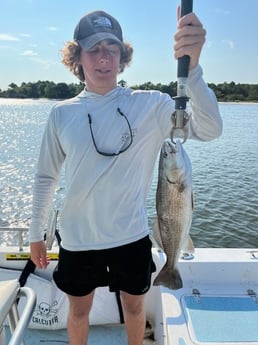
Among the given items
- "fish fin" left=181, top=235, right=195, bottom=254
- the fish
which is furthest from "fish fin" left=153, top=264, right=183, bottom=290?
"fish fin" left=181, top=235, right=195, bottom=254

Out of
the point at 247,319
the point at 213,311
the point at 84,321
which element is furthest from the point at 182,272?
the point at 84,321

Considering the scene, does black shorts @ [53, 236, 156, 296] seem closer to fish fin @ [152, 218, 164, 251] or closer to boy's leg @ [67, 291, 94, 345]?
boy's leg @ [67, 291, 94, 345]

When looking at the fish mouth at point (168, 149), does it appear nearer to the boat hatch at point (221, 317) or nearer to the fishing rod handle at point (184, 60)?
the fishing rod handle at point (184, 60)

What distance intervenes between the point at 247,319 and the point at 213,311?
22 centimetres

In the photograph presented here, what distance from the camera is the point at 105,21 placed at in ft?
6.62

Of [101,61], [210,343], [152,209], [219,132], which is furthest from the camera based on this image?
[152,209]

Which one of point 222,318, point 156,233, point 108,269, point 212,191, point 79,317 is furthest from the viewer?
point 212,191

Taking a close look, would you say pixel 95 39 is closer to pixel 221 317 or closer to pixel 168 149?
pixel 168 149

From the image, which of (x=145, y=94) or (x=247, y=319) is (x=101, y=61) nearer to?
(x=145, y=94)

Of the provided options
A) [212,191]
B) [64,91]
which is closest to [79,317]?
[212,191]

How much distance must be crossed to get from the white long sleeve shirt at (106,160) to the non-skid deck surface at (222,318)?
2.53 feet

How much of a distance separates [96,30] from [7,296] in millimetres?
1367

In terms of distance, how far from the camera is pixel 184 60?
1498mm

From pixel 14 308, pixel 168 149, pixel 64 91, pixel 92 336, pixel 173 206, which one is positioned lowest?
pixel 64 91
